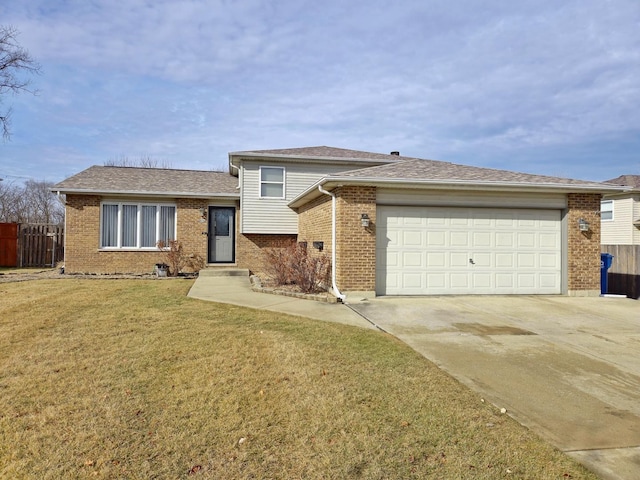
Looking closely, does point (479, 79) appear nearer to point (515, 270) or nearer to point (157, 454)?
point (515, 270)

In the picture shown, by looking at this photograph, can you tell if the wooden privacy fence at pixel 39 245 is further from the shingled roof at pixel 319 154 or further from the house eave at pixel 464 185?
the house eave at pixel 464 185

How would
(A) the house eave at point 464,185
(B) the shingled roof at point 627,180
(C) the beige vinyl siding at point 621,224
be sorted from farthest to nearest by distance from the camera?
(B) the shingled roof at point 627,180 → (C) the beige vinyl siding at point 621,224 → (A) the house eave at point 464,185

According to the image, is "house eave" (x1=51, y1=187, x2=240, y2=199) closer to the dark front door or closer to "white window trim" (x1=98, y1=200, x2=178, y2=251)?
"white window trim" (x1=98, y1=200, x2=178, y2=251)

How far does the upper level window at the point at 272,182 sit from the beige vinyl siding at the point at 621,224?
16930 millimetres

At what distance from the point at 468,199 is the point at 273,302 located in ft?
18.2

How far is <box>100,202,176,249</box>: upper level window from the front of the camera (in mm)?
14547

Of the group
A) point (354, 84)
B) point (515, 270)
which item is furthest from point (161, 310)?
point (354, 84)

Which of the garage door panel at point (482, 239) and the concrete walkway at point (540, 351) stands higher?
the garage door panel at point (482, 239)

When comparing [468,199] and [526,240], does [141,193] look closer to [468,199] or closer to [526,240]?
[468,199]

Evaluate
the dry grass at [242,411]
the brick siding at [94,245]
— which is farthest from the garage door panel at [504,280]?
the brick siding at [94,245]

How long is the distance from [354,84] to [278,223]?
5750 millimetres

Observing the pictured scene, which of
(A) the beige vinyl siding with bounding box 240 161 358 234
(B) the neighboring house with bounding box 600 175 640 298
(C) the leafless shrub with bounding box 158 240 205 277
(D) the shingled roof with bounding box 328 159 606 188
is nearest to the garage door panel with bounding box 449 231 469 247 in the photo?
(D) the shingled roof with bounding box 328 159 606 188

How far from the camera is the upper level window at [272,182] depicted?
A: 48.2 feet

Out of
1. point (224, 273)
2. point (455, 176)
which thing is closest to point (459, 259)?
point (455, 176)
